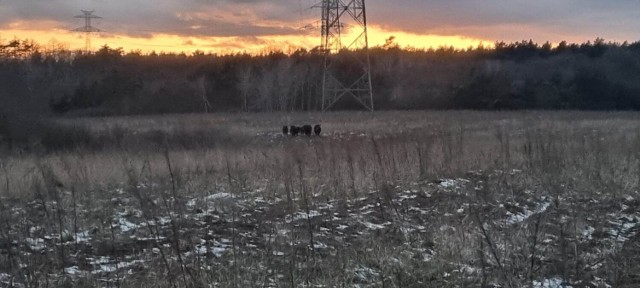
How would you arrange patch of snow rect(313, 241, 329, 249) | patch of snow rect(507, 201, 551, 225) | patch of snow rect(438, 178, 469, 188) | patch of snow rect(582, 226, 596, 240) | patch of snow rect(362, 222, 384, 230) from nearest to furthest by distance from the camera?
patch of snow rect(313, 241, 329, 249), patch of snow rect(582, 226, 596, 240), patch of snow rect(362, 222, 384, 230), patch of snow rect(507, 201, 551, 225), patch of snow rect(438, 178, 469, 188)

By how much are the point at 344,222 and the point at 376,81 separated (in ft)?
178

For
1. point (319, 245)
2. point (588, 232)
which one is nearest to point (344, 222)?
point (319, 245)

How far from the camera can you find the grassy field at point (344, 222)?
17.4 ft

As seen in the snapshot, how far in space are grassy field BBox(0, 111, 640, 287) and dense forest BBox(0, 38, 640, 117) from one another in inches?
1441

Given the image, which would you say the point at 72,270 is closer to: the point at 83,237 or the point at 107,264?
the point at 107,264

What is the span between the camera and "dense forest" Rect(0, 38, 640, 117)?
51281 millimetres

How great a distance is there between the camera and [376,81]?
61094 mm

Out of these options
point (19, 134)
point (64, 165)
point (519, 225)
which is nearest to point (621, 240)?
point (519, 225)

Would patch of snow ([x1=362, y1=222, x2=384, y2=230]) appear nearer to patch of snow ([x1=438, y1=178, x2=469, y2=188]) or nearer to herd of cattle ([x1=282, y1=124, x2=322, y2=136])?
patch of snow ([x1=438, y1=178, x2=469, y2=188])

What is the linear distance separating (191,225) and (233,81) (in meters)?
55.2

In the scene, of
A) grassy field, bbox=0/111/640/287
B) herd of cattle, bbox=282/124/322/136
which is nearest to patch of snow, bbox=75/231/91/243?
grassy field, bbox=0/111/640/287

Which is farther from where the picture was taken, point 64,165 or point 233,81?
point 233,81

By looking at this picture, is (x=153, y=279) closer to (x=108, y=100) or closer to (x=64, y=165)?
(x=64, y=165)

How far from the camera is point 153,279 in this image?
513 centimetres
